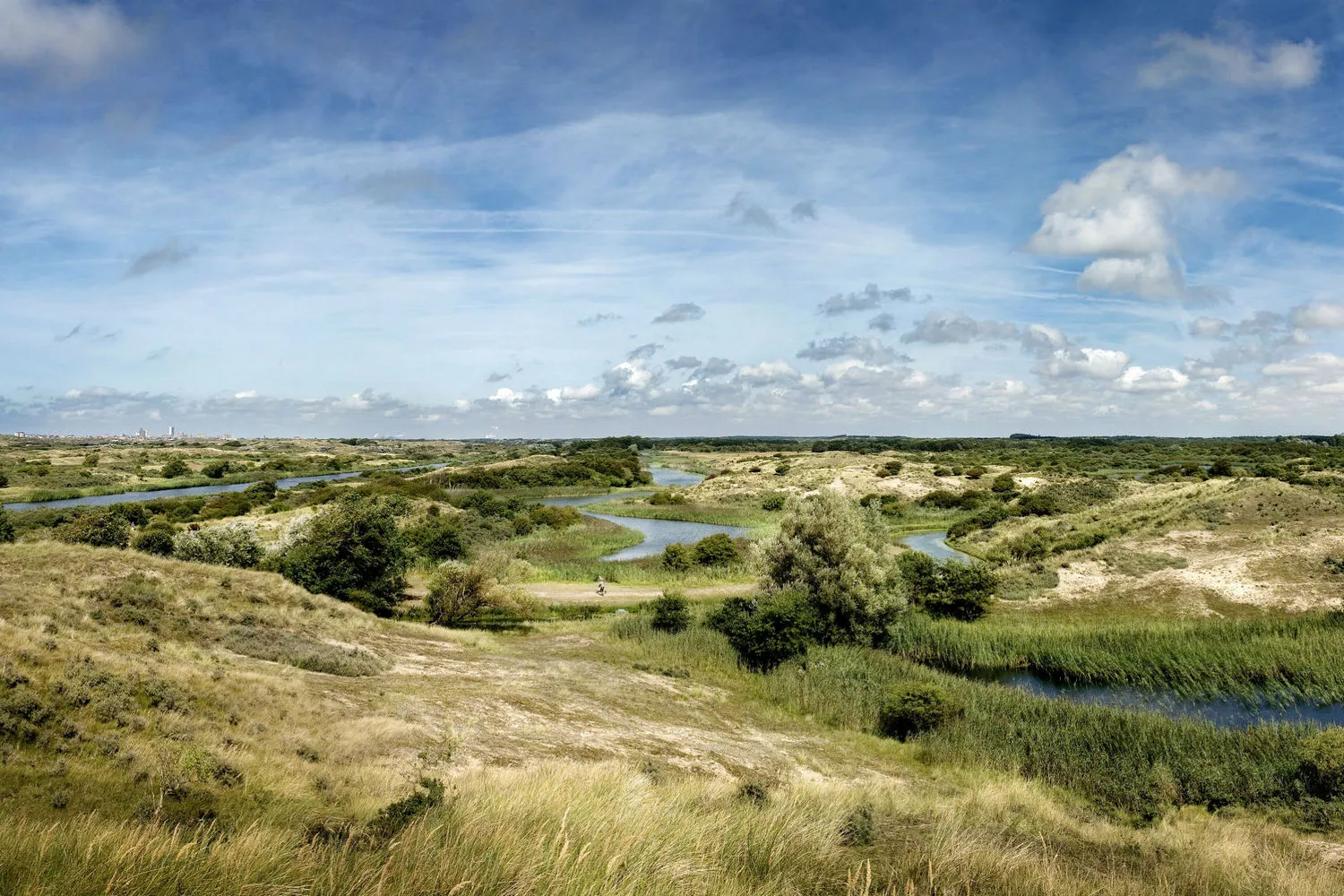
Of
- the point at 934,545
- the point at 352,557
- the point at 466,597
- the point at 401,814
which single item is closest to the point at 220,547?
the point at 352,557

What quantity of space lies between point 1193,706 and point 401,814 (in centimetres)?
2554

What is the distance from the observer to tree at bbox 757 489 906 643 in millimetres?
29734

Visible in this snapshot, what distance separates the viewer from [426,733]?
15820 mm

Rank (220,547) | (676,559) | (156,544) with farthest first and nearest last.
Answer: (676,559) < (156,544) < (220,547)

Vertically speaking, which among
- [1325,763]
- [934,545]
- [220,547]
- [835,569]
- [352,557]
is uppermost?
[835,569]

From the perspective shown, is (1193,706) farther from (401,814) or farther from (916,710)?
(401,814)

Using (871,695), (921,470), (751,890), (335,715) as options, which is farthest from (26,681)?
(921,470)

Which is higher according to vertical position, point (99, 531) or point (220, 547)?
point (99, 531)

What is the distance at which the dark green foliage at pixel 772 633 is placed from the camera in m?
27.0

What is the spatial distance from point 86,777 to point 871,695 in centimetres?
2005

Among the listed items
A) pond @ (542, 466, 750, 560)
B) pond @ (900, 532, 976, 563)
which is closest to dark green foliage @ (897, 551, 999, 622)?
pond @ (900, 532, 976, 563)

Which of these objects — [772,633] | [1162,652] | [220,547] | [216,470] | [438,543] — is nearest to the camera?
[1162,652]

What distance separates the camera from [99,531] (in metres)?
38.5

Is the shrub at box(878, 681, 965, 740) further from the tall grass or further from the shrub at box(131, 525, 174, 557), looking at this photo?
the shrub at box(131, 525, 174, 557)
